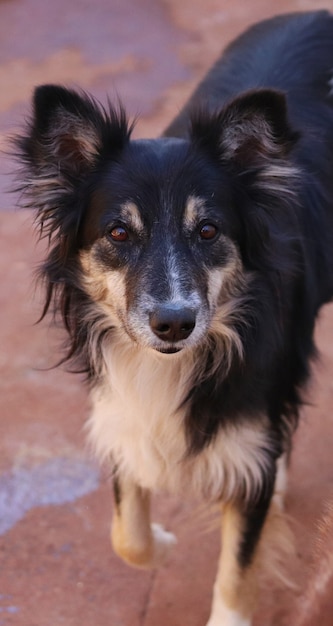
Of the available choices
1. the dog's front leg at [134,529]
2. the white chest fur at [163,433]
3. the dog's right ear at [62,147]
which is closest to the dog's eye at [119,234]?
the dog's right ear at [62,147]

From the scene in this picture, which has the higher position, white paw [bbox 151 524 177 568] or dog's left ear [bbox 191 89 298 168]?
dog's left ear [bbox 191 89 298 168]

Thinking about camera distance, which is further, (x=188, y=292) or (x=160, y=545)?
(x=160, y=545)

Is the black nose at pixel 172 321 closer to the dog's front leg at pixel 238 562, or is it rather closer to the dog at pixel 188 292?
the dog at pixel 188 292

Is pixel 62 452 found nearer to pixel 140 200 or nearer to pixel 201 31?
pixel 140 200

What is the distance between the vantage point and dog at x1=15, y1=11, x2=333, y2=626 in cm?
298

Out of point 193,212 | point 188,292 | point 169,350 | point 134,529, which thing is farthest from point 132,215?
point 134,529

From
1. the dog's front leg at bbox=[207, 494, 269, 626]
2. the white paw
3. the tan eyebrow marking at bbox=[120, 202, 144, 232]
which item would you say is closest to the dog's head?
the tan eyebrow marking at bbox=[120, 202, 144, 232]

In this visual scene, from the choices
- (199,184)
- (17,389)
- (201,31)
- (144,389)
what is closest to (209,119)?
(199,184)

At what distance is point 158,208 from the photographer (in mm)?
2969

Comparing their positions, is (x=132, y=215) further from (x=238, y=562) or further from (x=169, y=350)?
(x=238, y=562)

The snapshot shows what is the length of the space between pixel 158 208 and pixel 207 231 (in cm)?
18

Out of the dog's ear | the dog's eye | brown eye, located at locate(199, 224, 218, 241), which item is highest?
the dog's ear

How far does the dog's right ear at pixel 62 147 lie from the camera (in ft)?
9.82

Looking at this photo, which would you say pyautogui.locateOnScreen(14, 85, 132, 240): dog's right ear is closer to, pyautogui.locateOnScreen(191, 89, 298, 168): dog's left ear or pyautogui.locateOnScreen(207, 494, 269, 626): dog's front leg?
pyautogui.locateOnScreen(191, 89, 298, 168): dog's left ear
